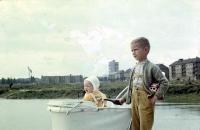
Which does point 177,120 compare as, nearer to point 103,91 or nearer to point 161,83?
point 161,83

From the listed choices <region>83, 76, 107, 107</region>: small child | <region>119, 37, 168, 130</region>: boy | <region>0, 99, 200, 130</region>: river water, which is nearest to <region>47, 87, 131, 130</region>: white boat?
<region>119, 37, 168, 130</region>: boy

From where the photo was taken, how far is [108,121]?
2.83 meters

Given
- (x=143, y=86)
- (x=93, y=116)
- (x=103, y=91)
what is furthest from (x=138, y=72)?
(x=103, y=91)

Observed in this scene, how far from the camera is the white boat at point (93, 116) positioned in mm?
2818

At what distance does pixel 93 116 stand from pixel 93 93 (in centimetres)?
39

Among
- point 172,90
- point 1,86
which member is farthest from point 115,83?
point 1,86

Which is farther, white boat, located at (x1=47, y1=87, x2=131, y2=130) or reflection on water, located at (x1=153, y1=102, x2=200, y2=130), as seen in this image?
reflection on water, located at (x1=153, y1=102, x2=200, y2=130)

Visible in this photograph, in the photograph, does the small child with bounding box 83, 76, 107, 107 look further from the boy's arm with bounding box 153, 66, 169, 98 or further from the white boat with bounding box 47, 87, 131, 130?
the boy's arm with bounding box 153, 66, 169, 98

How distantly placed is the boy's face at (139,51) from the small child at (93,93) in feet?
1.98

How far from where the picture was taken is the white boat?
9.25 feet

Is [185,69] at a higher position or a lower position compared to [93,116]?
higher

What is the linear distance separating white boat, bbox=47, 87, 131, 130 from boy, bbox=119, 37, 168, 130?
10 centimetres

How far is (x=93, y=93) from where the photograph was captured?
3184mm

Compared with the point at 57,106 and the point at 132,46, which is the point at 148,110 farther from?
the point at 57,106
